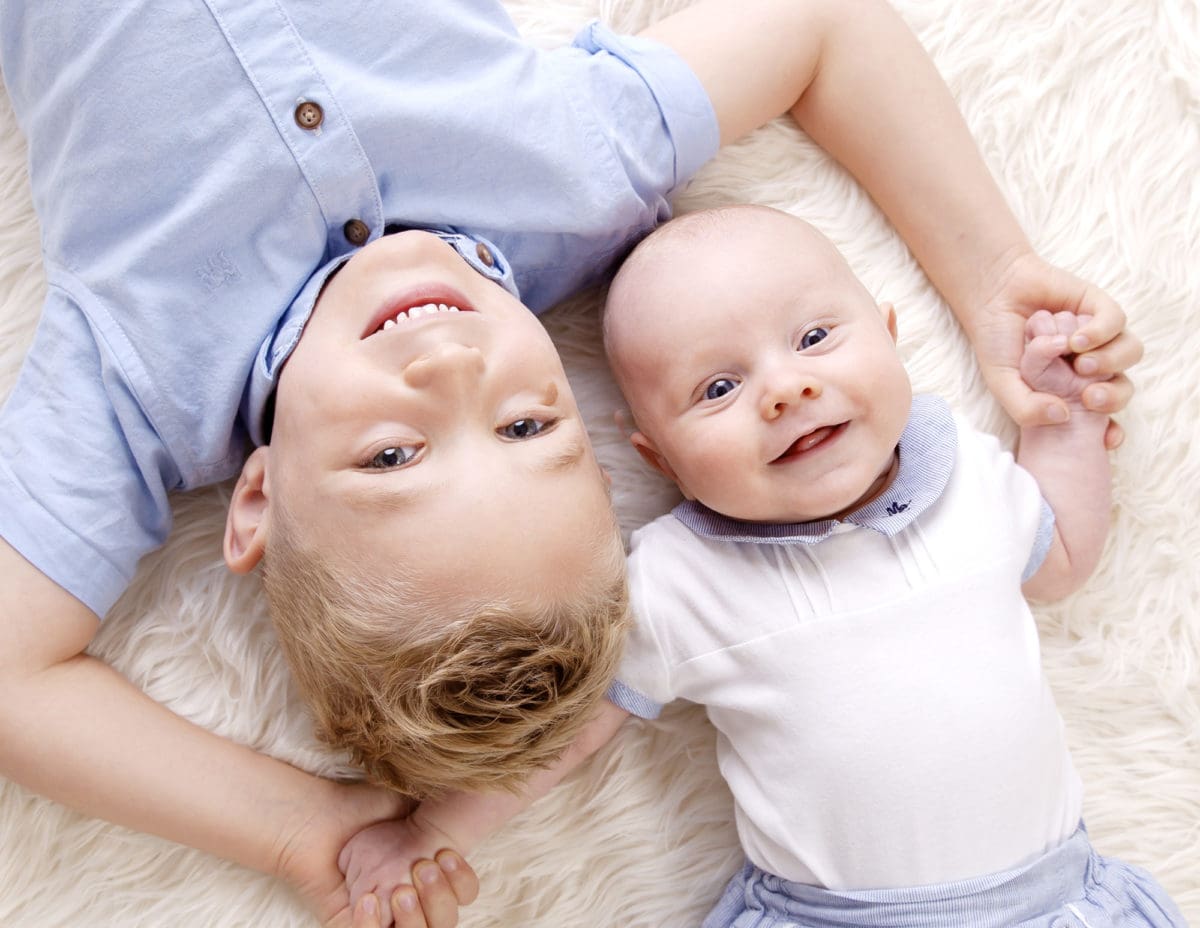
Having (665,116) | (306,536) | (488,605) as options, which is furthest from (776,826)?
(665,116)

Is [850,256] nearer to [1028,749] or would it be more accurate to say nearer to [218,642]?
[1028,749]

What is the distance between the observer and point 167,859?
1.09m

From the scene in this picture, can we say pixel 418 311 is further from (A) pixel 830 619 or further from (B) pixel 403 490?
(A) pixel 830 619

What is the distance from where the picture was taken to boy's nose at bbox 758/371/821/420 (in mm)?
964

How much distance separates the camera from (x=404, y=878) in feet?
3.40

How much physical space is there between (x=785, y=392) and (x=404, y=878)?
57 centimetres

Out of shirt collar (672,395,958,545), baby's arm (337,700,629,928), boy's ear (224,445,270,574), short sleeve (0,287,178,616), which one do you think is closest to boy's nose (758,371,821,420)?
shirt collar (672,395,958,545)

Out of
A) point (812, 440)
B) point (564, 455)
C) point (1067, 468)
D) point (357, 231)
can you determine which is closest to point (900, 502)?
point (812, 440)

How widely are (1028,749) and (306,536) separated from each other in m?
0.68

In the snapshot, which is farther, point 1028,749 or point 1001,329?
point 1001,329

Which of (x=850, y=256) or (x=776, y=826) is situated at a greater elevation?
(x=850, y=256)

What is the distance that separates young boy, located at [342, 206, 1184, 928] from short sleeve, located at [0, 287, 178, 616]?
0.36 metres

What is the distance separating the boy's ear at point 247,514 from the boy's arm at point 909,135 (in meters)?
0.58

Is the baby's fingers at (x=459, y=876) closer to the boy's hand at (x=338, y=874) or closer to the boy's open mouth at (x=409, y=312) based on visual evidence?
the boy's hand at (x=338, y=874)
